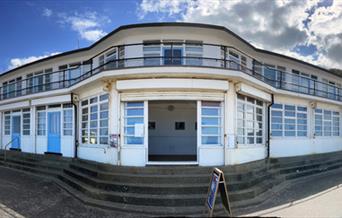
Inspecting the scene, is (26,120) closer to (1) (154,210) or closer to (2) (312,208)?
(1) (154,210)

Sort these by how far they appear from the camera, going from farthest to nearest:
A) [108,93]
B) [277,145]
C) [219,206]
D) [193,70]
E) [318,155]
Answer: [318,155] < [277,145] < [108,93] < [193,70] < [219,206]

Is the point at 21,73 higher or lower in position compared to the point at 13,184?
higher

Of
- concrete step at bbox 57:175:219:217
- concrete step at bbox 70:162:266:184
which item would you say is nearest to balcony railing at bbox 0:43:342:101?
concrete step at bbox 70:162:266:184

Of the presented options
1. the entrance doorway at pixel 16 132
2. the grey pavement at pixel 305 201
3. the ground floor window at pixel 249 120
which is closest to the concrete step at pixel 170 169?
the ground floor window at pixel 249 120

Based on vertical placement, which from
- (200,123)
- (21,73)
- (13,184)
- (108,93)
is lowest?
(13,184)

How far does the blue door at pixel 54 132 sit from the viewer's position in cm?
1143

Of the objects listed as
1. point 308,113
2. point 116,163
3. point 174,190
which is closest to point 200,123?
point 174,190

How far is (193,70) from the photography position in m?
7.54

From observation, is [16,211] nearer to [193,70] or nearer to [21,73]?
[193,70]

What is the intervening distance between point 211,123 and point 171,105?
504 cm

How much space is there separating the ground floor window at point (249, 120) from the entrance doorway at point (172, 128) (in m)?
3.52

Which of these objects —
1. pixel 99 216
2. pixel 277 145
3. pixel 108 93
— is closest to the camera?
pixel 99 216

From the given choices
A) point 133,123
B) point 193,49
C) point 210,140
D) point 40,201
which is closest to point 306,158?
point 210,140

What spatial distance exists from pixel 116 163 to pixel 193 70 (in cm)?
396
